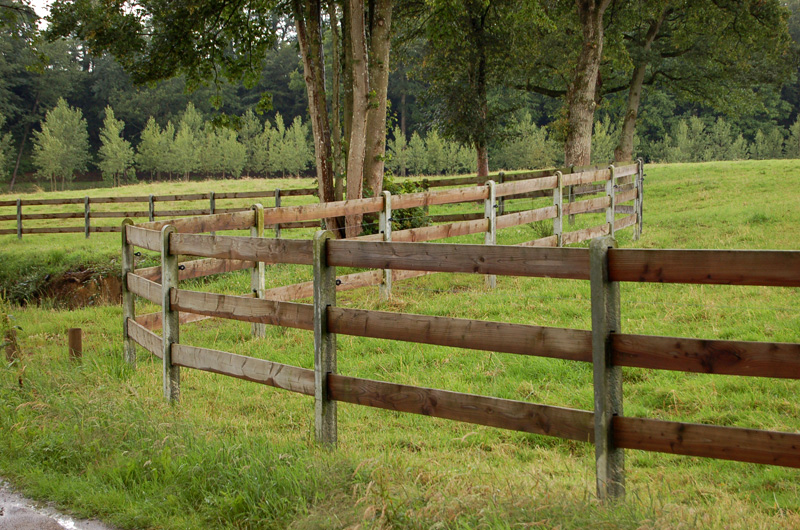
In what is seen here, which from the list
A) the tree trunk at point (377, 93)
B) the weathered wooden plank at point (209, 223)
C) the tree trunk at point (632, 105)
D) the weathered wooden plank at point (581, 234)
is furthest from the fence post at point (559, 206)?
the tree trunk at point (632, 105)

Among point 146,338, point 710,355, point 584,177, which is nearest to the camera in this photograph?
point 710,355

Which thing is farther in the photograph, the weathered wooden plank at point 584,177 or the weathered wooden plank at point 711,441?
the weathered wooden plank at point 584,177

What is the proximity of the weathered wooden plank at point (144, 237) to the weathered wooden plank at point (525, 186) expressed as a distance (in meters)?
5.97

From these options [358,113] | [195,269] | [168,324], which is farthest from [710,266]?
[358,113]

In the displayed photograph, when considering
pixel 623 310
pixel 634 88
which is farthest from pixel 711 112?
pixel 623 310

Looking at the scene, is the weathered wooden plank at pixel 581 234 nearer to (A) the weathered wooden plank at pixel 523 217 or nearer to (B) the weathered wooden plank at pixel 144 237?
(A) the weathered wooden plank at pixel 523 217

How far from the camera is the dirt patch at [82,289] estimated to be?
45.5 feet

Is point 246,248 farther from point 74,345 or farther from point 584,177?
point 584,177

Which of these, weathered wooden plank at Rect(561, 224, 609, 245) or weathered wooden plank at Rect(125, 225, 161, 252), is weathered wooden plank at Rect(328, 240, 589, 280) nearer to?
weathered wooden plank at Rect(125, 225, 161, 252)

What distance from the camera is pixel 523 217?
11344 millimetres

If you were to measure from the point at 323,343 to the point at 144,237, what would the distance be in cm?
293

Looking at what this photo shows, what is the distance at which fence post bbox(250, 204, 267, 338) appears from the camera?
783 centimetres

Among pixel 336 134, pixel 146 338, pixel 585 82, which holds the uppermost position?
pixel 585 82

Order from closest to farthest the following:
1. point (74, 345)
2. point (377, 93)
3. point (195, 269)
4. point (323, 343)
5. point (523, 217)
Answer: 1. point (323, 343)
2. point (74, 345)
3. point (195, 269)
4. point (523, 217)
5. point (377, 93)
